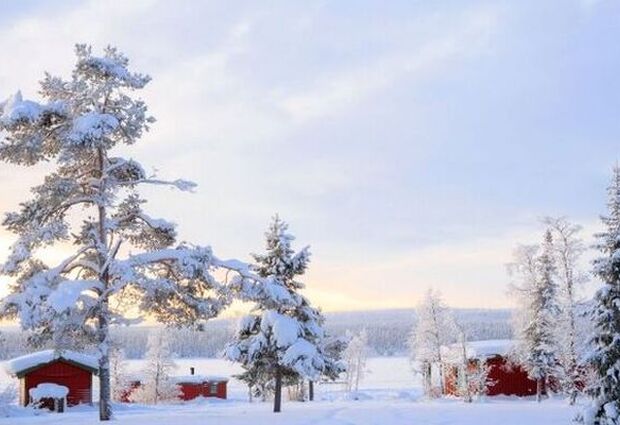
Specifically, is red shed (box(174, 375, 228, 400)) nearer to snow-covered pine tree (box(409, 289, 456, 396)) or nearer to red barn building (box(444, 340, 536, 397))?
snow-covered pine tree (box(409, 289, 456, 396))

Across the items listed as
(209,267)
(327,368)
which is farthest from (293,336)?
(209,267)

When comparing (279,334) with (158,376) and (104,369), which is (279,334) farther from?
(158,376)

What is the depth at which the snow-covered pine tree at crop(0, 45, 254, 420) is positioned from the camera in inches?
795

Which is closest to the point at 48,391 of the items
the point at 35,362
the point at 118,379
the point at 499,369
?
the point at 35,362

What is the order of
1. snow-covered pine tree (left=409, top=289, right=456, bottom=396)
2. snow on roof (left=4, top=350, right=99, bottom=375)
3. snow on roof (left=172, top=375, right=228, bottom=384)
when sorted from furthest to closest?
snow on roof (left=172, top=375, right=228, bottom=384), snow-covered pine tree (left=409, top=289, right=456, bottom=396), snow on roof (left=4, top=350, right=99, bottom=375)

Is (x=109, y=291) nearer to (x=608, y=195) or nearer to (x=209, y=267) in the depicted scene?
(x=209, y=267)

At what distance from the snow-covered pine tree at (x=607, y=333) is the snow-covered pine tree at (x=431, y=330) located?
141 ft

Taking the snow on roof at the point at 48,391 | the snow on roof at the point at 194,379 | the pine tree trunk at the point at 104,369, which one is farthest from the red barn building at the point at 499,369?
the pine tree trunk at the point at 104,369

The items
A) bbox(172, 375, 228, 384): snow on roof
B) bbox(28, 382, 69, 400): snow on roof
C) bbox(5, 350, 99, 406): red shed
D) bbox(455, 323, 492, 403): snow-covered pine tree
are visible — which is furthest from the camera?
bbox(172, 375, 228, 384): snow on roof

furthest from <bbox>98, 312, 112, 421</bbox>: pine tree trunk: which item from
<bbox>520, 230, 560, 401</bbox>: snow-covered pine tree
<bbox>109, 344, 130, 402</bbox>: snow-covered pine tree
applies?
<bbox>109, 344, 130, 402</bbox>: snow-covered pine tree

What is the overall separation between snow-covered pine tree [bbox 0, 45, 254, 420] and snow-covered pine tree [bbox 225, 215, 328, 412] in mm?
11153

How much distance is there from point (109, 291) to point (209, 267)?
3.08 metres

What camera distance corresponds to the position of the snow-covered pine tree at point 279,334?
3388 cm

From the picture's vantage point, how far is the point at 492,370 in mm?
63062
